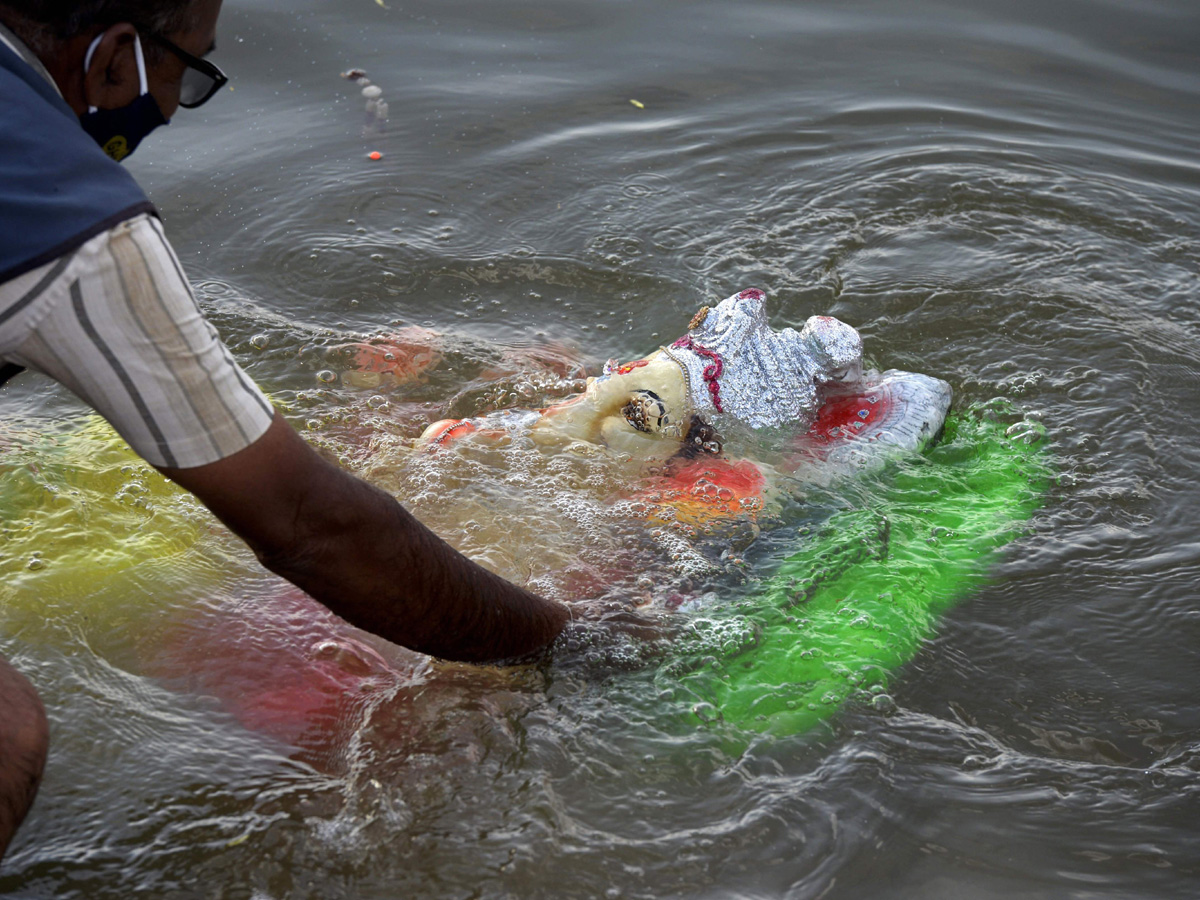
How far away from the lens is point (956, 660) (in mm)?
2766

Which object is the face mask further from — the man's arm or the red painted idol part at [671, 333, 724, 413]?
the red painted idol part at [671, 333, 724, 413]

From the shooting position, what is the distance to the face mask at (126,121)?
69.1 inches

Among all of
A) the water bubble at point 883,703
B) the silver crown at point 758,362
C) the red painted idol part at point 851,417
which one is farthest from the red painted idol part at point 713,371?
the water bubble at point 883,703

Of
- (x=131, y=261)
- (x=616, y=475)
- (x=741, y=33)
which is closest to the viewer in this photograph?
(x=131, y=261)

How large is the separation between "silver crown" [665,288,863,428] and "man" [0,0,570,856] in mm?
1212

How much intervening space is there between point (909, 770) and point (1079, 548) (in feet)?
3.37

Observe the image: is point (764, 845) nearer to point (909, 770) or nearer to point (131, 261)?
point (909, 770)

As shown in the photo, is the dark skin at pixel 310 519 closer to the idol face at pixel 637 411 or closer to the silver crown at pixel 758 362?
the idol face at pixel 637 411

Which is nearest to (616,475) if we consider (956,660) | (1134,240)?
(956,660)

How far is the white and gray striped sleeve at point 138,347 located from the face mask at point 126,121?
1.33ft

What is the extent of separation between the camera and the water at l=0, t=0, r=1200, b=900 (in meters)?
2.25

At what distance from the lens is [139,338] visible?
1.47m

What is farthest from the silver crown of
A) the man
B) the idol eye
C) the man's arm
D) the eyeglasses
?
the eyeglasses

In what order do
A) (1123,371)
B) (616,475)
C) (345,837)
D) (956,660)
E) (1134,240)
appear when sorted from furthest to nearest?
1. (1134,240)
2. (1123,371)
3. (616,475)
4. (956,660)
5. (345,837)
